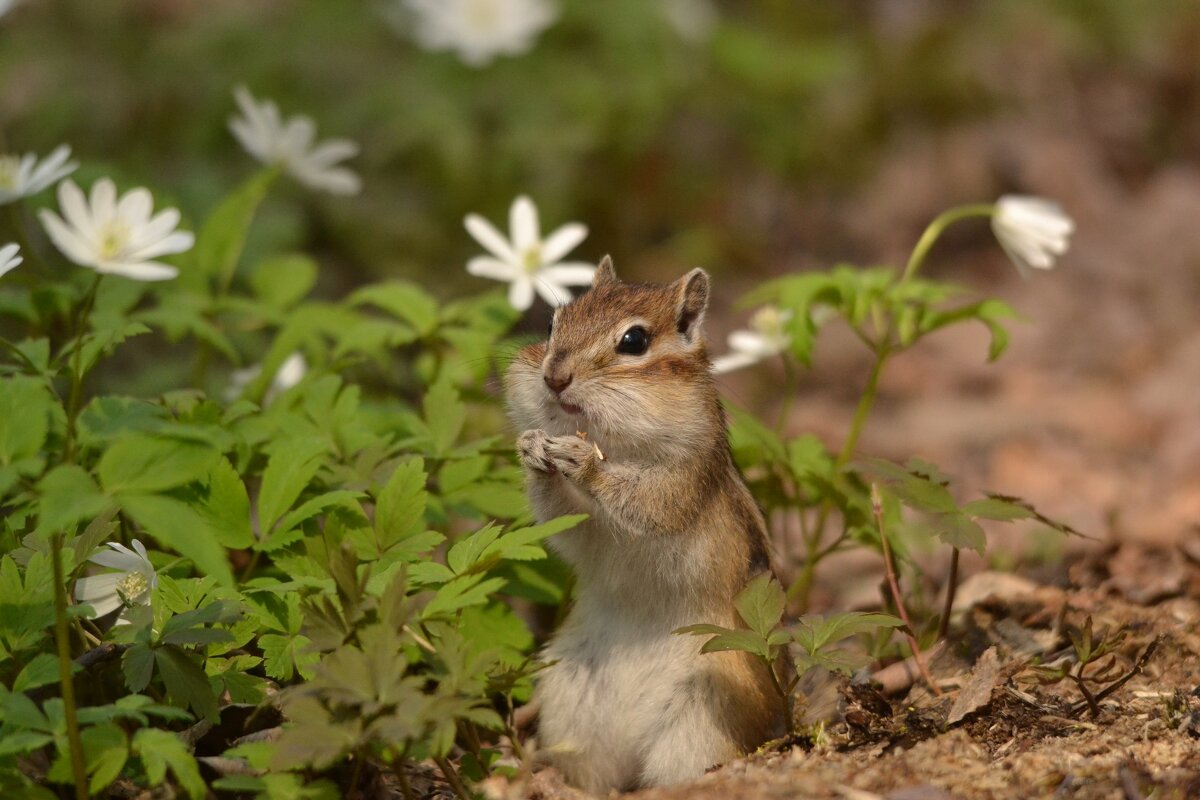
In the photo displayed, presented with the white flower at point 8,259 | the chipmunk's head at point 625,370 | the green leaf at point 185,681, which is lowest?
the green leaf at point 185,681

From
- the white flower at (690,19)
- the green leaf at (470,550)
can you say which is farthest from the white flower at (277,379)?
the white flower at (690,19)

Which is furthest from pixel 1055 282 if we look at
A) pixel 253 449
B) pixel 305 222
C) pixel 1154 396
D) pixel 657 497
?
pixel 253 449

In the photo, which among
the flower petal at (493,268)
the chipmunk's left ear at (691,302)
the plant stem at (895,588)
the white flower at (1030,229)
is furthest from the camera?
the flower petal at (493,268)

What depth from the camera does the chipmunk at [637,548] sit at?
3361 mm

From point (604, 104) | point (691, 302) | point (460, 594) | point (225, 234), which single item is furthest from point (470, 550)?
point (604, 104)

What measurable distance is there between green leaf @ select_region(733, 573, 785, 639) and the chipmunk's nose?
0.74 metres

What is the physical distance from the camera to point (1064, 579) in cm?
422

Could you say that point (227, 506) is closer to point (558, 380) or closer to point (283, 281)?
point (558, 380)

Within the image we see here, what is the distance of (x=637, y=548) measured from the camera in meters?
3.40

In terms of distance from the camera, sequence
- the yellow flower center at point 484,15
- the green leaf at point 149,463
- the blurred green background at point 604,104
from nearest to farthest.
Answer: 1. the green leaf at point 149,463
2. the yellow flower center at point 484,15
3. the blurred green background at point 604,104

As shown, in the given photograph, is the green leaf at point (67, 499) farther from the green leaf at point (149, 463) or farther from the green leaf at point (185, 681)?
the green leaf at point (185, 681)

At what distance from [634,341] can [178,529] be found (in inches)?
60.9

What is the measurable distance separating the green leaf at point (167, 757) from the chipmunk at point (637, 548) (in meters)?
1.11

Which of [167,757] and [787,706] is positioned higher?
[167,757]
